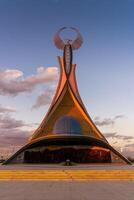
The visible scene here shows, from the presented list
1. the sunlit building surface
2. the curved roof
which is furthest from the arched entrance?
the curved roof

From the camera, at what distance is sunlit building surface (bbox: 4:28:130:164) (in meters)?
Answer: 37.8

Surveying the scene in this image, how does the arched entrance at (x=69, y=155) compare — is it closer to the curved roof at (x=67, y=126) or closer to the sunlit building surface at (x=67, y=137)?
the sunlit building surface at (x=67, y=137)

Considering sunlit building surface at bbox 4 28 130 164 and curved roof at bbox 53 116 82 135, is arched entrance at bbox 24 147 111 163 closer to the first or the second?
sunlit building surface at bbox 4 28 130 164

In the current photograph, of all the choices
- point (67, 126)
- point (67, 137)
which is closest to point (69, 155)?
point (67, 137)

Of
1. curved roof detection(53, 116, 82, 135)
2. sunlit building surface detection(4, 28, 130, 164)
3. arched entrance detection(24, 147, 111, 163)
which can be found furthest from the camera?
curved roof detection(53, 116, 82, 135)

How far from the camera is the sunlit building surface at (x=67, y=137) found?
124 ft

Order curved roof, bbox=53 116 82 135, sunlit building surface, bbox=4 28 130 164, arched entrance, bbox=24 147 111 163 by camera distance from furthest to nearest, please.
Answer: curved roof, bbox=53 116 82 135
arched entrance, bbox=24 147 111 163
sunlit building surface, bbox=4 28 130 164

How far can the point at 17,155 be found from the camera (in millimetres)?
36438

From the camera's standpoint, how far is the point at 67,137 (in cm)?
3828

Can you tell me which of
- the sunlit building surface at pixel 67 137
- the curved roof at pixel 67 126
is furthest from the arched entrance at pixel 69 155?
the curved roof at pixel 67 126

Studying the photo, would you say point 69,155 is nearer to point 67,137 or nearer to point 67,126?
point 67,137

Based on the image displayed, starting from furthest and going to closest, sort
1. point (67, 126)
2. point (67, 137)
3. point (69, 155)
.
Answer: point (67, 126)
point (69, 155)
point (67, 137)
